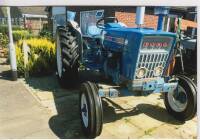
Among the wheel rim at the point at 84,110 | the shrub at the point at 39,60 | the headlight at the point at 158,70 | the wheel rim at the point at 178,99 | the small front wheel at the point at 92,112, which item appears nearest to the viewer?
the small front wheel at the point at 92,112

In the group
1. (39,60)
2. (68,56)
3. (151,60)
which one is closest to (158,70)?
(151,60)

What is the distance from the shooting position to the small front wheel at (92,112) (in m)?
3.43

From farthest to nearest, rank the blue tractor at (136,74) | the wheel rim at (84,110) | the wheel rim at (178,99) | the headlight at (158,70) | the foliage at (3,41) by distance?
the foliage at (3,41), the wheel rim at (178,99), the headlight at (158,70), the wheel rim at (84,110), the blue tractor at (136,74)

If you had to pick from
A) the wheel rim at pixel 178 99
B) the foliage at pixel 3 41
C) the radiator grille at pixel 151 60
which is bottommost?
the wheel rim at pixel 178 99

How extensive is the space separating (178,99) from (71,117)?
1839mm

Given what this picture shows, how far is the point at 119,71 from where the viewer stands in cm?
424

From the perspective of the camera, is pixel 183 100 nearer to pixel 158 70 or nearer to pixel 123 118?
pixel 158 70

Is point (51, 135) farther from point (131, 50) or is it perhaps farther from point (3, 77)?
point (3, 77)

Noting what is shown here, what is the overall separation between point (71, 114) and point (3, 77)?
3235 millimetres

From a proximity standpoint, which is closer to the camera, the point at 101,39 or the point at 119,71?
the point at 119,71

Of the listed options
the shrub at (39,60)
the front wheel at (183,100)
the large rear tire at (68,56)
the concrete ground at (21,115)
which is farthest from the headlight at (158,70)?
the shrub at (39,60)

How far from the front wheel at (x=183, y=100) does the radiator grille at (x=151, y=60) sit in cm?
56

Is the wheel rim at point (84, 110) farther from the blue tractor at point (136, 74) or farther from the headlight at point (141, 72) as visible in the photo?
the headlight at point (141, 72)
